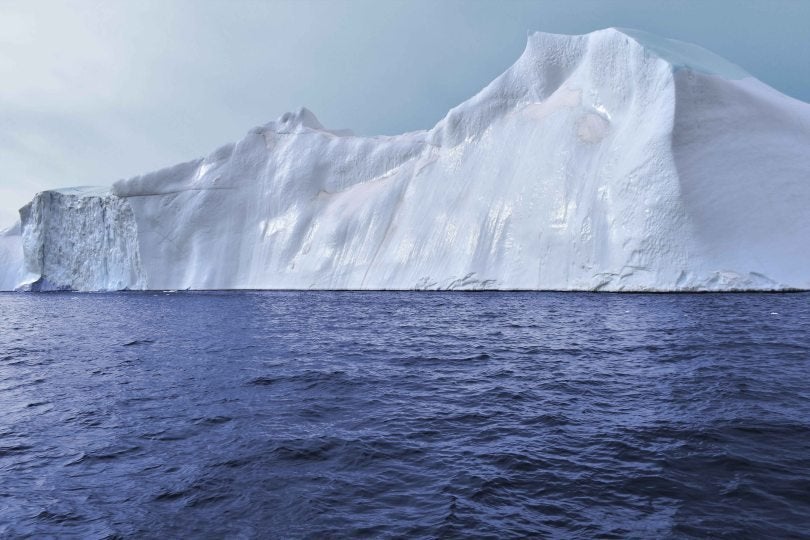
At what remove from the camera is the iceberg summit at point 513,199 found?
26.4 metres

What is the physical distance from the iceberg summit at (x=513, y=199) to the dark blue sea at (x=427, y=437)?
1245cm

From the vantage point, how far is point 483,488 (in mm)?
5664

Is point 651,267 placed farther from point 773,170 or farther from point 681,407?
point 681,407

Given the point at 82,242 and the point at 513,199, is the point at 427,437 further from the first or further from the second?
the point at 82,242

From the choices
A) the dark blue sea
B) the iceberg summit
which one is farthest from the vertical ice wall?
the dark blue sea

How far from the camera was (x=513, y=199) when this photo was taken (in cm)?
3456

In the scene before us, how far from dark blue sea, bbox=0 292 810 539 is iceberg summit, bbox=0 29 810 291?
1245cm

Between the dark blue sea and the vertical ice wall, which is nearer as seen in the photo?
the dark blue sea

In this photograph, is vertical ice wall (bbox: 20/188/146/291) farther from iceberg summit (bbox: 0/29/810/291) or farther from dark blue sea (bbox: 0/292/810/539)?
dark blue sea (bbox: 0/292/810/539)

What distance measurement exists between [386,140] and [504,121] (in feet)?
48.7

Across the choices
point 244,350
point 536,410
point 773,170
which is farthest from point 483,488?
point 773,170

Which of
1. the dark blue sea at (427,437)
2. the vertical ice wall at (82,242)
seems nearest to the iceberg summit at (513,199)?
Answer: the vertical ice wall at (82,242)

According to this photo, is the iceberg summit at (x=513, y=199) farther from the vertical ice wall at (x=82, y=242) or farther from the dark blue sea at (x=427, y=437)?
the dark blue sea at (x=427, y=437)

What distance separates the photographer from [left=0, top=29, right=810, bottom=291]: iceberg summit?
26375mm
